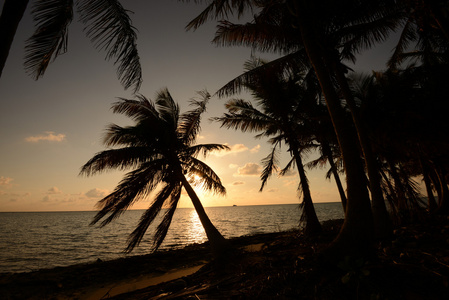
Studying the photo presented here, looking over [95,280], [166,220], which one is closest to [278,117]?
[166,220]

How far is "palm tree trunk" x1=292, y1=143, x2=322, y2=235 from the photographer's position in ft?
28.1

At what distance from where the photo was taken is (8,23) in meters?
2.11

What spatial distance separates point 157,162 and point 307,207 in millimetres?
6390

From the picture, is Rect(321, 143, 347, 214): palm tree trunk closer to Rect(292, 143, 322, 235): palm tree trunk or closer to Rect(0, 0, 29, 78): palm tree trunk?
Rect(292, 143, 322, 235): palm tree trunk

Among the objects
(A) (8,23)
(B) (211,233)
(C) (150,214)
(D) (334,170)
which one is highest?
(A) (8,23)

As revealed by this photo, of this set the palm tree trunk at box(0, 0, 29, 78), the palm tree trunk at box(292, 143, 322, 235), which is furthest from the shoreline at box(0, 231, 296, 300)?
the palm tree trunk at box(0, 0, 29, 78)

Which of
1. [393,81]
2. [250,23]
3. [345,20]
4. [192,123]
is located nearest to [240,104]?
[192,123]

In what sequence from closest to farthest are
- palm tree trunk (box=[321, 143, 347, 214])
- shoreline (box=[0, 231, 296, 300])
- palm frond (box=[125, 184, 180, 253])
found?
shoreline (box=[0, 231, 296, 300]), palm frond (box=[125, 184, 180, 253]), palm tree trunk (box=[321, 143, 347, 214])

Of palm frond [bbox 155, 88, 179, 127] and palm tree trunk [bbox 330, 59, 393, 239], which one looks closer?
palm tree trunk [bbox 330, 59, 393, 239]

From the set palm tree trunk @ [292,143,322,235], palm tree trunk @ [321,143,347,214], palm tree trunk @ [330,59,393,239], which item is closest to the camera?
palm tree trunk @ [330,59,393,239]

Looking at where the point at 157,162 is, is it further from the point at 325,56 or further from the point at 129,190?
the point at 325,56

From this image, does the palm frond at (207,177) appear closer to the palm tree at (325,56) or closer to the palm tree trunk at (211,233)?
the palm tree trunk at (211,233)

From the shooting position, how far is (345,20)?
577cm

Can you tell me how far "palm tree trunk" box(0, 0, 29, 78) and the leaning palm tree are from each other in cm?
496
